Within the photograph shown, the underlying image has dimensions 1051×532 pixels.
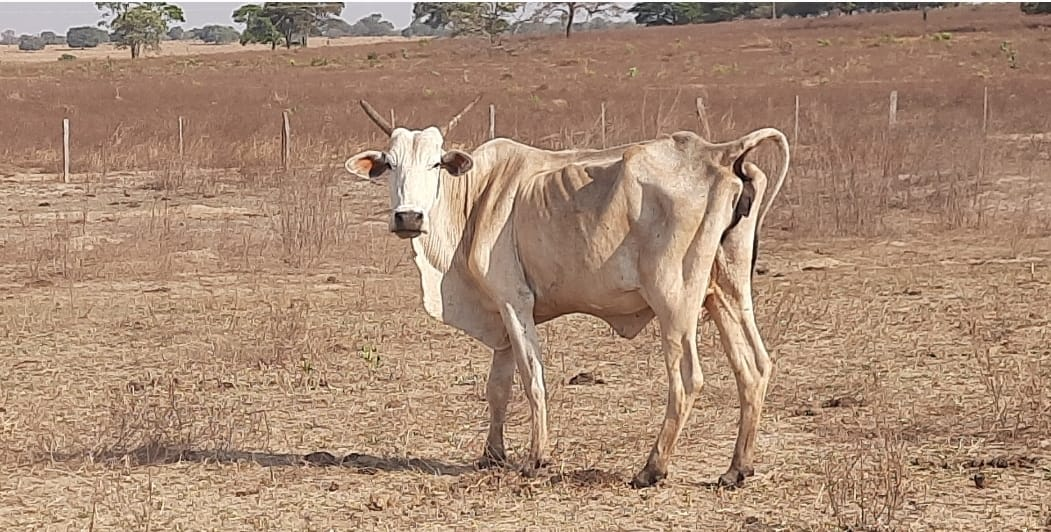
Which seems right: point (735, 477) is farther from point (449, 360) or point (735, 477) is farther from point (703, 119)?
point (703, 119)

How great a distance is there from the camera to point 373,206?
20750mm

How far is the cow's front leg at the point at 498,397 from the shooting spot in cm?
790

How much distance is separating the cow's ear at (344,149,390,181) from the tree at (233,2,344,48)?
92.0 meters

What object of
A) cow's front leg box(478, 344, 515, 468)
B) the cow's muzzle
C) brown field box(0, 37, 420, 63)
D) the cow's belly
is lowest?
cow's front leg box(478, 344, 515, 468)

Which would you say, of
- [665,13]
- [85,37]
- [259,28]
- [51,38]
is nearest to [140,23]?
[259,28]

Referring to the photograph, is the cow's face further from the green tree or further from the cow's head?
the green tree

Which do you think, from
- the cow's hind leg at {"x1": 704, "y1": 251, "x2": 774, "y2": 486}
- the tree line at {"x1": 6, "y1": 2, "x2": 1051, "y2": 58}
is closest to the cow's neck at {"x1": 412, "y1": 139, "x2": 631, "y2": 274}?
the cow's hind leg at {"x1": 704, "y1": 251, "x2": 774, "y2": 486}

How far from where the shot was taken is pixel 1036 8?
7631 cm

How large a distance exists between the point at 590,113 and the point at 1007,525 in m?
26.1

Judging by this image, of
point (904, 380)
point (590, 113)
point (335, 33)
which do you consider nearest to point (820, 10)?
point (335, 33)

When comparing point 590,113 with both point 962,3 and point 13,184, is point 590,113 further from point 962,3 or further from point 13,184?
point 962,3

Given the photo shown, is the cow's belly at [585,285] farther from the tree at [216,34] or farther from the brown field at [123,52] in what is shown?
the tree at [216,34]

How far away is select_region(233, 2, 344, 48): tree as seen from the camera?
9794 cm

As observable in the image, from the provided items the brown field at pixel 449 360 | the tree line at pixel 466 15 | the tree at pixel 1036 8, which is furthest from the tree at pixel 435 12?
the brown field at pixel 449 360
